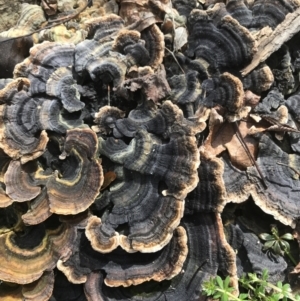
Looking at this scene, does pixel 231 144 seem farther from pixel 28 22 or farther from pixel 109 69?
pixel 28 22

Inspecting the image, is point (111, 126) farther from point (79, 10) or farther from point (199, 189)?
point (79, 10)

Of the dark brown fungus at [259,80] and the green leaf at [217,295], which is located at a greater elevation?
the dark brown fungus at [259,80]

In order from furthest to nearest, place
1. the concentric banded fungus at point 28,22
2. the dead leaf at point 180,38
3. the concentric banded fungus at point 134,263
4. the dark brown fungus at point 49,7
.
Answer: the dark brown fungus at point 49,7
the concentric banded fungus at point 28,22
the dead leaf at point 180,38
the concentric banded fungus at point 134,263

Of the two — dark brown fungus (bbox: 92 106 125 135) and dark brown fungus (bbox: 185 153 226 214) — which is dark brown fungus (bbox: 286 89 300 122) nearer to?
dark brown fungus (bbox: 185 153 226 214)

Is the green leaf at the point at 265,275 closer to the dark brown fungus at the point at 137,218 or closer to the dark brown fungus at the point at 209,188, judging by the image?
the dark brown fungus at the point at 209,188

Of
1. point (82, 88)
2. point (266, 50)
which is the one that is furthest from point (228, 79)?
point (82, 88)

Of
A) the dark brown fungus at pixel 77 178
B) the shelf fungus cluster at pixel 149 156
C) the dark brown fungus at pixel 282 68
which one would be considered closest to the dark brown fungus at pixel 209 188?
the shelf fungus cluster at pixel 149 156
